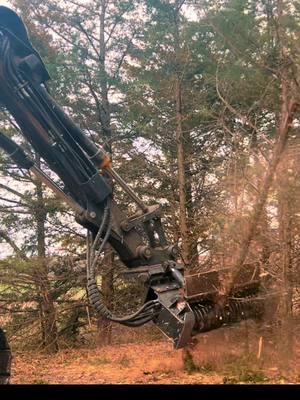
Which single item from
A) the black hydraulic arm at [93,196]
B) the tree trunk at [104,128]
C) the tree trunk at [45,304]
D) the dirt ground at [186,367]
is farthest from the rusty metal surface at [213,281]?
the tree trunk at [45,304]

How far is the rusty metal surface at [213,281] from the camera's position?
8.34 feet

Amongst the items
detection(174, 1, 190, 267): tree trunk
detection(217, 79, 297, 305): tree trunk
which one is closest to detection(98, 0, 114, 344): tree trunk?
detection(174, 1, 190, 267): tree trunk

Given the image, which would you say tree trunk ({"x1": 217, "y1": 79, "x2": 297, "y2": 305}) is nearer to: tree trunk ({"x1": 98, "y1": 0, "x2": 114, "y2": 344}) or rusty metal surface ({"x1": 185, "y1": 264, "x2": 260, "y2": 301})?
rusty metal surface ({"x1": 185, "y1": 264, "x2": 260, "y2": 301})

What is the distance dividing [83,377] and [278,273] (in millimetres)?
1483

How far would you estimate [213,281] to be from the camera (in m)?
2.77

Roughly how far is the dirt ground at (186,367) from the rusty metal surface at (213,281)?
1.07 ft

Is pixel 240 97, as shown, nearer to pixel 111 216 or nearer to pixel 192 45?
pixel 192 45

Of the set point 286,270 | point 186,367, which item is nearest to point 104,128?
point 286,270

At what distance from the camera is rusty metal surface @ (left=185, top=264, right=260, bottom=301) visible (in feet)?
8.34

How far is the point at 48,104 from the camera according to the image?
2.32 m

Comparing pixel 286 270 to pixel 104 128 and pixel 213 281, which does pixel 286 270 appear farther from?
pixel 104 128

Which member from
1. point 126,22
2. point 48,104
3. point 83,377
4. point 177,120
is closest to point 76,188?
point 48,104

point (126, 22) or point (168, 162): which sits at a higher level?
point (126, 22)

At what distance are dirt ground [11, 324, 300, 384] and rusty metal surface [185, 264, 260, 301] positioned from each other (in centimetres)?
33
